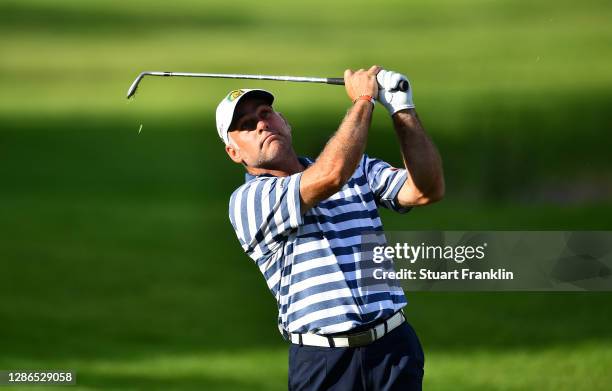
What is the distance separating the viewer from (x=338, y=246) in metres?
1.98

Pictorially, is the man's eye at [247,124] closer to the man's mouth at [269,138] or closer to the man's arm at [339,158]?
the man's mouth at [269,138]

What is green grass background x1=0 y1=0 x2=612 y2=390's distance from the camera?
10.6 feet

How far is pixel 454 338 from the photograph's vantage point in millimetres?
3248

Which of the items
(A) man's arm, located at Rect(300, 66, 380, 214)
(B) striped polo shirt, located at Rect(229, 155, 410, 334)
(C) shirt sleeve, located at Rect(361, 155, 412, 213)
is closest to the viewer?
(A) man's arm, located at Rect(300, 66, 380, 214)

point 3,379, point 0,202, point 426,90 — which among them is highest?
point 426,90

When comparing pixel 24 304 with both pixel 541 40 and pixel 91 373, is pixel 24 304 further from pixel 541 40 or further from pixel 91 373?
pixel 541 40

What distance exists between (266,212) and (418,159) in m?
0.31

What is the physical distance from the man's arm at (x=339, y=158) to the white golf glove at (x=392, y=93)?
21 mm

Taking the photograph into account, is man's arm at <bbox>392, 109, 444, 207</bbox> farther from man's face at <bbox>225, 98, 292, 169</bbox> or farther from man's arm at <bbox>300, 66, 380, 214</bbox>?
man's face at <bbox>225, 98, 292, 169</bbox>

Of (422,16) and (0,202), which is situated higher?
(422,16)

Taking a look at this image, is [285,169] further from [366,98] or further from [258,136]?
[366,98]

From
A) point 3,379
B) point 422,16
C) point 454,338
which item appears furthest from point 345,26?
point 3,379

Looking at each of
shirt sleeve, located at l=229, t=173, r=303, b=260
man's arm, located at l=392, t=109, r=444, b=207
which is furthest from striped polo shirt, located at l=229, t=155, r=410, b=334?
man's arm, located at l=392, t=109, r=444, b=207

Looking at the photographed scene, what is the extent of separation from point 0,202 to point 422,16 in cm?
153
